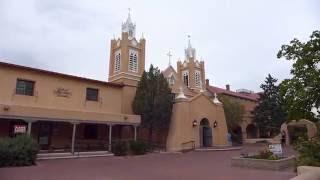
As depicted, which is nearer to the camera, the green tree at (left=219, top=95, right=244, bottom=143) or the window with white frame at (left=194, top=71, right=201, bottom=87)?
the green tree at (left=219, top=95, right=244, bottom=143)

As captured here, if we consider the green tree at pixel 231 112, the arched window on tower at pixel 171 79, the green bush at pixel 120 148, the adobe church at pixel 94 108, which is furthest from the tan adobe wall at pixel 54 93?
the green tree at pixel 231 112

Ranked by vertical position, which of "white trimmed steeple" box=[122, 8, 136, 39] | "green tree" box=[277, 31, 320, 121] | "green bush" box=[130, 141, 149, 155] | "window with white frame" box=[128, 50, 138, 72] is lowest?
"green bush" box=[130, 141, 149, 155]

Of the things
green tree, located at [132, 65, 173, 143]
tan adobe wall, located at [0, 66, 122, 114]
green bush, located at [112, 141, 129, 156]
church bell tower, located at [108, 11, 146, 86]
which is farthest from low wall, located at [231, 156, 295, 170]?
church bell tower, located at [108, 11, 146, 86]

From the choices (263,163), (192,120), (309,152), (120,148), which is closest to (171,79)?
(192,120)

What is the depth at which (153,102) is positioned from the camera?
1033 inches

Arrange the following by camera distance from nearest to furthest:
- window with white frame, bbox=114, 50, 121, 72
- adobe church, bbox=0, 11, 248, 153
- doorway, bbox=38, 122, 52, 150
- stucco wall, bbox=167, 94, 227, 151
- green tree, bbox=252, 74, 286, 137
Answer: adobe church, bbox=0, 11, 248, 153
doorway, bbox=38, 122, 52, 150
stucco wall, bbox=167, 94, 227, 151
window with white frame, bbox=114, 50, 121, 72
green tree, bbox=252, 74, 286, 137

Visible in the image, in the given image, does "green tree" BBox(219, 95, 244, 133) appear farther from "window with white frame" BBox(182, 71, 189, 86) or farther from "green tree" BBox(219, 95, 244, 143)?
"window with white frame" BBox(182, 71, 189, 86)

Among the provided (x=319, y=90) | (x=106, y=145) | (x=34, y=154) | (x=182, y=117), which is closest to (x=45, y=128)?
(x=106, y=145)

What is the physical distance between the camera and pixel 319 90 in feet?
41.3

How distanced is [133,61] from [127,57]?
0.93 metres

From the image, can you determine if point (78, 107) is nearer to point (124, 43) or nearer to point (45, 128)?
point (45, 128)

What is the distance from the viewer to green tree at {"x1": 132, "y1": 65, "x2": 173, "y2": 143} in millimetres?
26141

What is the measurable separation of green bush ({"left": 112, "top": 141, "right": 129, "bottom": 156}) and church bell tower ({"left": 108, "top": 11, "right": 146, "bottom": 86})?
781cm

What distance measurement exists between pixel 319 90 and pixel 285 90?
1419 millimetres
